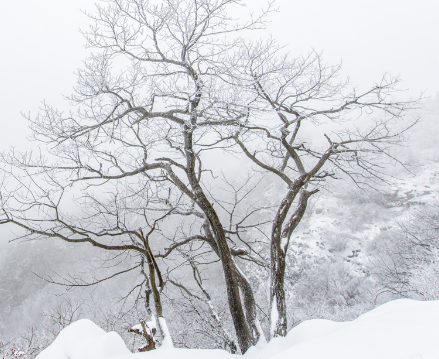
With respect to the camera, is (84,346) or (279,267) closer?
(84,346)

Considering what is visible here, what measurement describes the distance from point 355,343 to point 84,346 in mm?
2360

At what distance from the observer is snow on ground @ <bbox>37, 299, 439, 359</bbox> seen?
1.15 meters

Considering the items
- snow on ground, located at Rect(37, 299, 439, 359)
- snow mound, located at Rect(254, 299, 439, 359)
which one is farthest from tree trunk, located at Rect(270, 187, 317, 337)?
snow mound, located at Rect(254, 299, 439, 359)

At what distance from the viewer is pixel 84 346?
7.29ft

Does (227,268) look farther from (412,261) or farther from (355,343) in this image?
(412,261)

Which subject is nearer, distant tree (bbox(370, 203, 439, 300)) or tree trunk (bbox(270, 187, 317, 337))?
tree trunk (bbox(270, 187, 317, 337))

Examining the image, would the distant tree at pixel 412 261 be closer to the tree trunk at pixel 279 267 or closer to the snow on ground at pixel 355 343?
the tree trunk at pixel 279 267

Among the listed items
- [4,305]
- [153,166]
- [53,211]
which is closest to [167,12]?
[153,166]

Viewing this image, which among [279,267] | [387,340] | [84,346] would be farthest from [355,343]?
[279,267]

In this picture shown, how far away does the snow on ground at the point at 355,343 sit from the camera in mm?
1146

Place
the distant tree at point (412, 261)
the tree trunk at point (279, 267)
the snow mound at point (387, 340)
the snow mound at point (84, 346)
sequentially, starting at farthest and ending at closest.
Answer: the distant tree at point (412, 261) → the tree trunk at point (279, 267) → the snow mound at point (84, 346) → the snow mound at point (387, 340)

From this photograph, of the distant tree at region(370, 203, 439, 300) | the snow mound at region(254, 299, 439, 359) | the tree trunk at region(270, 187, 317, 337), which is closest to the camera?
the snow mound at region(254, 299, 439, 359)

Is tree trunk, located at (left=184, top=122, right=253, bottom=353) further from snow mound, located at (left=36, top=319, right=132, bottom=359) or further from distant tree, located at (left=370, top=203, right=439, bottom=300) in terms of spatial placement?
distant tree, located at (left=370, top=203, right=439, bottom=300)

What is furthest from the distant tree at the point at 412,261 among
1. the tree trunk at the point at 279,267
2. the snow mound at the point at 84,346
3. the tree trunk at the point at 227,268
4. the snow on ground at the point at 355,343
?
the snow mound at the point at 84,346
